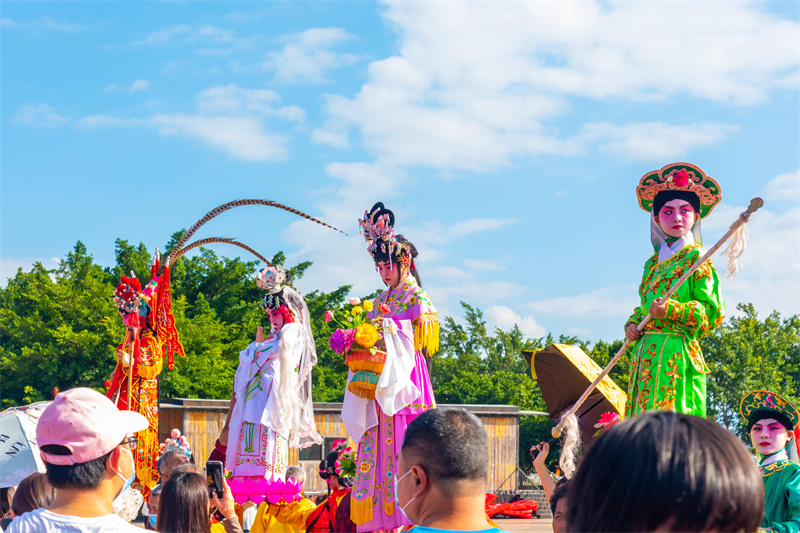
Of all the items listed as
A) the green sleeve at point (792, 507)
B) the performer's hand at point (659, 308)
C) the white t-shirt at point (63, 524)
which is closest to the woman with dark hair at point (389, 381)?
the performer's hand at point (659, 308)

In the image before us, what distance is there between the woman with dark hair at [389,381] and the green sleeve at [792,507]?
2.63 meters

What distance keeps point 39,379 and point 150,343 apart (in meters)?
14.7

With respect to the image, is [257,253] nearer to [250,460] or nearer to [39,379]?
[250,460]

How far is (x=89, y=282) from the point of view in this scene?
24516 millimetres

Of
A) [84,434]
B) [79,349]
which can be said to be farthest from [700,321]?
[79,349]

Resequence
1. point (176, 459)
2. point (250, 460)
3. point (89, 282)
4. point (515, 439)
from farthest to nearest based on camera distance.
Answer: point (89, 282)
point (515, 439)
point (250, 460)
point (176, 459)

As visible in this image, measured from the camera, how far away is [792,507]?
4.64 meters

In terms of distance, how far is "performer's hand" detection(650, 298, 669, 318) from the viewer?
17.1ft

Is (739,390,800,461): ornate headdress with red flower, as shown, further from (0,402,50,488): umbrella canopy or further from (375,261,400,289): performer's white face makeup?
(0,402,50,488): umbrella canopy

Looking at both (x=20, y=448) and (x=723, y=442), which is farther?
(x=20, y=448)

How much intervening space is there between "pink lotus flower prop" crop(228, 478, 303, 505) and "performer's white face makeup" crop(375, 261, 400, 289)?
7.94 ft

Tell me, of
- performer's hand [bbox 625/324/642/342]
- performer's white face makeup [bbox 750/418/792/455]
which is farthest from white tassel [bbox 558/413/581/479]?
performer's white face makeup [bbox 750/418/792/455]

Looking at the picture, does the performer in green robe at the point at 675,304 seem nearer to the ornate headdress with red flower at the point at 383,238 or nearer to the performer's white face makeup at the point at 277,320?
the ornate headdress with red flower at the point at 383,238

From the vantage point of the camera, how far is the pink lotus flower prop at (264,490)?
7.82 meters
